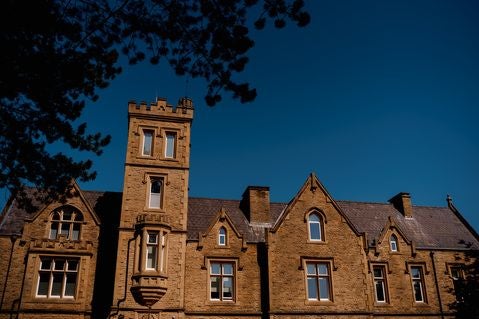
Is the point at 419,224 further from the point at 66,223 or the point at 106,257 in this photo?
the point at 66,223

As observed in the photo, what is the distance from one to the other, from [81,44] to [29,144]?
357 cm

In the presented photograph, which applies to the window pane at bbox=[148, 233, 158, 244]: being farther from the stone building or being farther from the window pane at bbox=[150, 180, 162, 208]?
the window pane at bbox=[150, 180, 162, 208]

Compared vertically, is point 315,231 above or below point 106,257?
above

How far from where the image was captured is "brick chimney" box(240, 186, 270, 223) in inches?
Answer: 1109

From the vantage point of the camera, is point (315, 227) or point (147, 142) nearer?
point (147, 142)

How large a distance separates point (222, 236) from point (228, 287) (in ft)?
9.53

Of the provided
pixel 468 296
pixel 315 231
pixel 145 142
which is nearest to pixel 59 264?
pixel 145 142

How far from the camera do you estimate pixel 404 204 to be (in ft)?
105

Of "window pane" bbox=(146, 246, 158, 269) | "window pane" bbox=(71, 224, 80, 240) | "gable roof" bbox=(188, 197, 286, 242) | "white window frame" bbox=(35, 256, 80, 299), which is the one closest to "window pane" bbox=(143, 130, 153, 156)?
"gable roof" bbox=(188, 197, 286, 242)

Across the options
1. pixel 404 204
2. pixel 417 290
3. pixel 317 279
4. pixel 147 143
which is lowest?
pixel 417 290

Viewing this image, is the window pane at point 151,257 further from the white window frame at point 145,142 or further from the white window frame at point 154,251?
the white window frame at point 145,142

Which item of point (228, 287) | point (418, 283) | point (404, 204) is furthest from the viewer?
point (404, 204)

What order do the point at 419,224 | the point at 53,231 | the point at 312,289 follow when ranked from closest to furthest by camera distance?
the point at 53,231
the point at 312,289
the point at 419,224

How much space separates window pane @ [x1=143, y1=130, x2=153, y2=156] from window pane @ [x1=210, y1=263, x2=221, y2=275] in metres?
7.48
